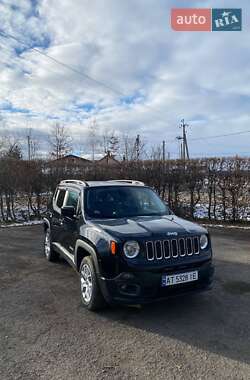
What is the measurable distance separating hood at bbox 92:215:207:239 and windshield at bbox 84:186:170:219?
260 millimetres

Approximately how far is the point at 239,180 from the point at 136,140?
17011 millimetres

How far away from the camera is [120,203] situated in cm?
493

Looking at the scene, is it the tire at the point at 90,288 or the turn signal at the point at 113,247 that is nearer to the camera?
the turn signal at the point at 113,247

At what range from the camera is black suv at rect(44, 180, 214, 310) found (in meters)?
3.65

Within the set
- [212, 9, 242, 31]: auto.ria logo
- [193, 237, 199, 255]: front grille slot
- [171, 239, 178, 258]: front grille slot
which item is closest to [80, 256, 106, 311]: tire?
[171, 239, 178, 258]: front grille slot

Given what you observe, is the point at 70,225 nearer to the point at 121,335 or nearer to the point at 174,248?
the point at 174,248

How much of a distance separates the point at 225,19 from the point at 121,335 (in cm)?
1020

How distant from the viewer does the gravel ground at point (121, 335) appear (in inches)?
111

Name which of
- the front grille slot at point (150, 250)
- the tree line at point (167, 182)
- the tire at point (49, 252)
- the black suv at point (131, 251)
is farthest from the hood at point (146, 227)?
the tree line at point (167, 182)

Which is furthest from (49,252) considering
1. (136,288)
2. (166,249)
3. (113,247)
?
(166,249)

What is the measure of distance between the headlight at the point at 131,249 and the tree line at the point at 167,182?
25.5ft

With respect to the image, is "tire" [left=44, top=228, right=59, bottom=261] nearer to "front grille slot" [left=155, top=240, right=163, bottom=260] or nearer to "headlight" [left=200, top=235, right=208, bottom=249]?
"front grille slot" [left=155, top=240, right=163, bottom=260]

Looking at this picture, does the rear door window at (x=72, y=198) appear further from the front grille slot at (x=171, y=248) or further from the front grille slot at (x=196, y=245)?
the front grille slot at (x=196, y=245)

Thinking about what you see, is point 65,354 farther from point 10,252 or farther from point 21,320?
point 10,252
